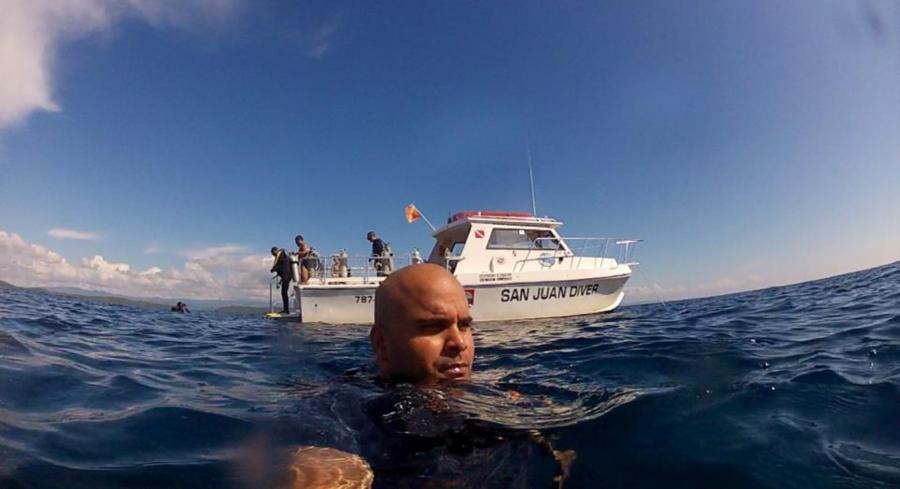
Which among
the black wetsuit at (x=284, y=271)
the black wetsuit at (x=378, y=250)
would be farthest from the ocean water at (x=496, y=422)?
the black wetsuit at (x=284, y=271)

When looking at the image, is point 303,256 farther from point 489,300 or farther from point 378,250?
point 489,300

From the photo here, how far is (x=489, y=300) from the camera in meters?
12.5

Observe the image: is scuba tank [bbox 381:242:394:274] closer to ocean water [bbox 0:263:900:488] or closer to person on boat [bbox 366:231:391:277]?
person on boat [bbox 366:231:391:277]

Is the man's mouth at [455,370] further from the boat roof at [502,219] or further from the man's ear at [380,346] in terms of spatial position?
the boat roof at [502,219]

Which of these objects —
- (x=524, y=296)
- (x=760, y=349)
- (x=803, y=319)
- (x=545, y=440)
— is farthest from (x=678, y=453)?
(x=524, y=296)

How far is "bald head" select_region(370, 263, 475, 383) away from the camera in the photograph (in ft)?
8.21

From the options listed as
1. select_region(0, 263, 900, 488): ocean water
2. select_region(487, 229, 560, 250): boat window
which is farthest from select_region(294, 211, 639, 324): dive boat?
select_region(0, 263, 900, 488): ocean water

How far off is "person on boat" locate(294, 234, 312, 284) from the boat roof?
455 cm

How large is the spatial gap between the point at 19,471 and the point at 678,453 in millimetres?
2698

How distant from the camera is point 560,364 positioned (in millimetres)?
4535

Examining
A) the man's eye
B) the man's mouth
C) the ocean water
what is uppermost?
the man's eye

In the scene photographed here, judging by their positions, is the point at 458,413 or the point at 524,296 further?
the point at 524,296

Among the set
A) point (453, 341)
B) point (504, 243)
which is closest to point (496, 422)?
point (453, 341)

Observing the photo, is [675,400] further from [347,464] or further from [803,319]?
[803,319]
